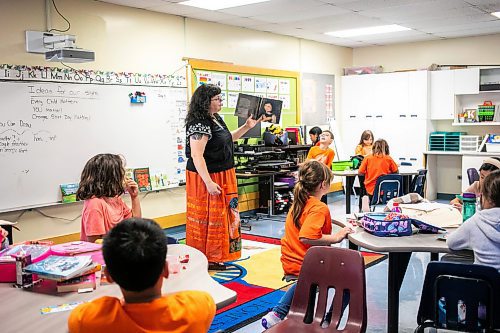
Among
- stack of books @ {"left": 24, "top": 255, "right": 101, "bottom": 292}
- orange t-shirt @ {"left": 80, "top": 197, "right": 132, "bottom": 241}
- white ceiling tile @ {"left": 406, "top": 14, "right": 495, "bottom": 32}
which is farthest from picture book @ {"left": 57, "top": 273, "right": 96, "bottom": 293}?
white ceiling tile @ {"left": 406, "top": 14, "right": 495, "bottom": 32}

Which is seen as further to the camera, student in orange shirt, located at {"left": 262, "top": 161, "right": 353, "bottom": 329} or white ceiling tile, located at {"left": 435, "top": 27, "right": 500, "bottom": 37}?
white ceiling tile, located at {"left": 435, "top": 27, "right": 500, "bottom": 37}

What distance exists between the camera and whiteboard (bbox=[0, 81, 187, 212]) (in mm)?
5098

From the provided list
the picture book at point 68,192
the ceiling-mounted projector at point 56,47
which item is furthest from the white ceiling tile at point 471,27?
the picture book at point 68,192

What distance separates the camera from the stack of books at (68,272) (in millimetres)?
2102

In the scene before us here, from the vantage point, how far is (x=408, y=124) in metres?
9.19

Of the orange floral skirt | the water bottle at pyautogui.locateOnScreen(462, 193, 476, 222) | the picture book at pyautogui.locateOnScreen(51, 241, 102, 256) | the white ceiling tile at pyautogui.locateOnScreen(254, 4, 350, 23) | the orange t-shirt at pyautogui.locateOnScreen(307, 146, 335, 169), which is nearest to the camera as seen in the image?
→ the picture book at pyautogui.locateOnScreen(51, 241, 102, 256)

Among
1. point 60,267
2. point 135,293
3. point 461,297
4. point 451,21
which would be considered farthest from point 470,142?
point 135,293

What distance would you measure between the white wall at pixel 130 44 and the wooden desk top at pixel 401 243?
3.52 meters

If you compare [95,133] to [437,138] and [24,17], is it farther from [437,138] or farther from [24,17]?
[437,138]

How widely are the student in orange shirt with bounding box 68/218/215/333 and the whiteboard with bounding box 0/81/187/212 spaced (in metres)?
3.98

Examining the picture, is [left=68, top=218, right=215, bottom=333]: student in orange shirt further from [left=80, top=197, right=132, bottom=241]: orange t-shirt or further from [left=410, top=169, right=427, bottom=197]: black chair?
[left=410, top=169, right=427, bottom=197]: black chair

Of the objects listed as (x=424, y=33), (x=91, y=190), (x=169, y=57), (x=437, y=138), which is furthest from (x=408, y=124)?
(x=91, y=190)

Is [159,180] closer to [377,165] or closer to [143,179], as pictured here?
[143,179]

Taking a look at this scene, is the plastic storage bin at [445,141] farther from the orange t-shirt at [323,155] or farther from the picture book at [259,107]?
the picture book at [259,107]
